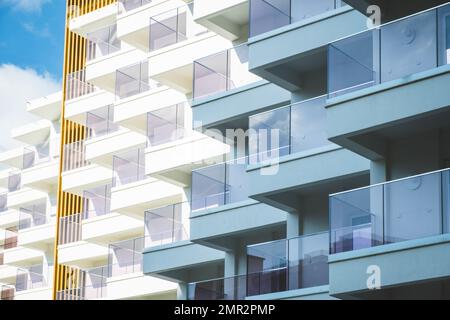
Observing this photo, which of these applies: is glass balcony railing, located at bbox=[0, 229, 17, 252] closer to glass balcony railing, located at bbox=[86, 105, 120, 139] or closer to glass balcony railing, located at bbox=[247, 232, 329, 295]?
glass balcony railing, located at bbox=[86, 105, 120, 139]

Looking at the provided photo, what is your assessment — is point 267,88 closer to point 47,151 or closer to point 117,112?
point 117,112

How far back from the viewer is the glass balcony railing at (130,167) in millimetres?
36875

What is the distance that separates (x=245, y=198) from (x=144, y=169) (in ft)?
33.1

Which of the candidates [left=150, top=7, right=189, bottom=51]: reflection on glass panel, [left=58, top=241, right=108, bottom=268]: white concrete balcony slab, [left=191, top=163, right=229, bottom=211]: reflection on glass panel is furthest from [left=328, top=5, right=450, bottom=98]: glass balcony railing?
[left=58, top=241, right=108, bottom=268]: white concrete balcony slab

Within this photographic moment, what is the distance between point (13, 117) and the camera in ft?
197

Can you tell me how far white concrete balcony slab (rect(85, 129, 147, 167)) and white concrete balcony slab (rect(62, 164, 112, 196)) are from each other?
132 centimetres

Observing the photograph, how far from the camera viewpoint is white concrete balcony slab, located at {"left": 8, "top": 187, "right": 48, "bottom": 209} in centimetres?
5101

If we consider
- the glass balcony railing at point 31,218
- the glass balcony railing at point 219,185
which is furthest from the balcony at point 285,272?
the glass balcony railing at point 31,218

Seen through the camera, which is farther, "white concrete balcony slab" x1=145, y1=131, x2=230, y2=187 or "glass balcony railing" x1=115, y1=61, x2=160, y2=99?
"glass balcony railing" x1=115, y1=61, x2=160, y2=99

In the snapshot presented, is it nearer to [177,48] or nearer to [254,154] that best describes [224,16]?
[177,48]

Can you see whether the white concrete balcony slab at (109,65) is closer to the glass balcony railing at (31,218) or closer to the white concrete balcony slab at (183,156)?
the white concrete balcony slab at (183,156)

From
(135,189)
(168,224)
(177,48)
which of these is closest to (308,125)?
(168,224)
